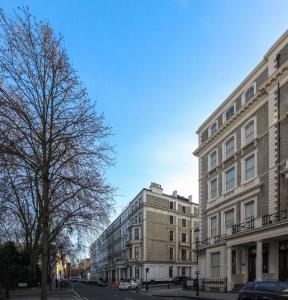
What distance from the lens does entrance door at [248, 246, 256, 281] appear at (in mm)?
36125

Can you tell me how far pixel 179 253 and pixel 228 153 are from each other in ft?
184

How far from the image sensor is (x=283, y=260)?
31.4 metres

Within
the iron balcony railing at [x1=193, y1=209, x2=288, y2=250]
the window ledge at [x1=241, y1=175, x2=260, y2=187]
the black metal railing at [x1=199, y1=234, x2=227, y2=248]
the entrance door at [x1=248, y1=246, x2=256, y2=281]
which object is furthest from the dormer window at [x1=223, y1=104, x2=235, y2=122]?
the entrance door at [x1=248, y1=246, x2=256, y2=281]

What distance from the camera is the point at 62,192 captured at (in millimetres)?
25453

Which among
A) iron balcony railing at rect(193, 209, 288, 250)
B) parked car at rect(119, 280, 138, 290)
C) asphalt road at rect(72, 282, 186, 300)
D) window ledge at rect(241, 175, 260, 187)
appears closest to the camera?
iron balcony railing at rect(193, 209, 288, 250)

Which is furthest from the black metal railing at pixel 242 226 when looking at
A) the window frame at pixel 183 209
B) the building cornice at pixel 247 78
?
the window frame at pixel 183 209

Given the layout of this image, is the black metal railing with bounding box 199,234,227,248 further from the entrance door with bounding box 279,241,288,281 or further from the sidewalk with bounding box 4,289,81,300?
the sidewalk with bounding box 4,289,81,300

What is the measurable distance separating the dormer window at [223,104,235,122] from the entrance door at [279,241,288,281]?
14.5 m

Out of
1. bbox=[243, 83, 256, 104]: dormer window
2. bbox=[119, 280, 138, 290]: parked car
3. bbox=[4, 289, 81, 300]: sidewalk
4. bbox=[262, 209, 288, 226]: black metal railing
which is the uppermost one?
bbox=[243, 83, 256, 104]: dormer window

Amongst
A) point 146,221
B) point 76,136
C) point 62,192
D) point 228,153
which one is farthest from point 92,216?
point 146,221

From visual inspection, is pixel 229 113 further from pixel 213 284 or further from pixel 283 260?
pixel 283 260

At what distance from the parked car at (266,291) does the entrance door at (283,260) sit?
11.1 metres

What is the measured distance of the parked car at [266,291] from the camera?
57.5ft

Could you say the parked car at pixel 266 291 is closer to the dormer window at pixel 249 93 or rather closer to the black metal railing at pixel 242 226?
the black metal railing at pixel 242 226
